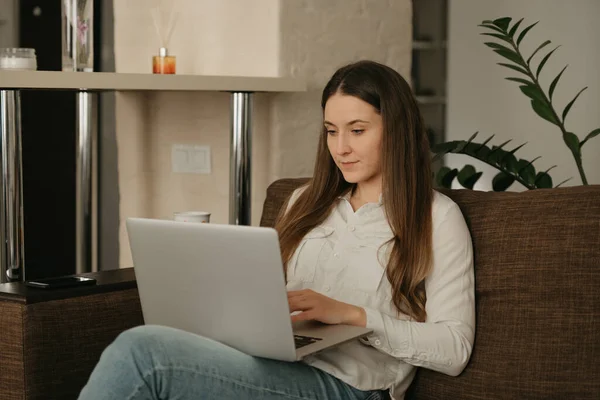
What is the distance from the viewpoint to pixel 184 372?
1.75 meters

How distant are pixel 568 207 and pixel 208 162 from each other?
5.72 feet

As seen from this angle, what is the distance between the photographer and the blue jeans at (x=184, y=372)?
1699mm

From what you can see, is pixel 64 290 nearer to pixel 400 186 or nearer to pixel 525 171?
pixel 400 186

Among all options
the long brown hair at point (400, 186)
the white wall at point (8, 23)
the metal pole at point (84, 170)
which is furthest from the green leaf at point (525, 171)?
the white wall at point (8, 23)

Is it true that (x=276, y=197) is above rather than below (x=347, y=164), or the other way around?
below

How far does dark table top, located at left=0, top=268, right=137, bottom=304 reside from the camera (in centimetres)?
205

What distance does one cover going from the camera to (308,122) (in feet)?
11.1

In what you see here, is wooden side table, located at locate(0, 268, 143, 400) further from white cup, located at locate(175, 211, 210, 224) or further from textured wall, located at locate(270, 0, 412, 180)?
textured wall, located at locate(270, 0, 412, 180)

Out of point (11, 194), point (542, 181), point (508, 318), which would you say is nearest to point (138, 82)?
point (11, 194)

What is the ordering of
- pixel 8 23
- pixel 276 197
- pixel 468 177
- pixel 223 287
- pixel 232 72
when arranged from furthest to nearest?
pixel 8 23, pixel 232 72, pixel 468 177, pixel 276 197, pixel 223 287

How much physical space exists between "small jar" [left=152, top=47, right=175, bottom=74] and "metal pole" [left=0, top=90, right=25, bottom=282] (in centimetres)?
52

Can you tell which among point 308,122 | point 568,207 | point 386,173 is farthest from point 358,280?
point 308,122

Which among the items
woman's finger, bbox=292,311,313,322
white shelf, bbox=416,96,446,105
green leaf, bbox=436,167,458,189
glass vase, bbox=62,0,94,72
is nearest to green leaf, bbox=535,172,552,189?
green leaf, bbox=436,167,458,189

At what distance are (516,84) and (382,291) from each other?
9.09ft
